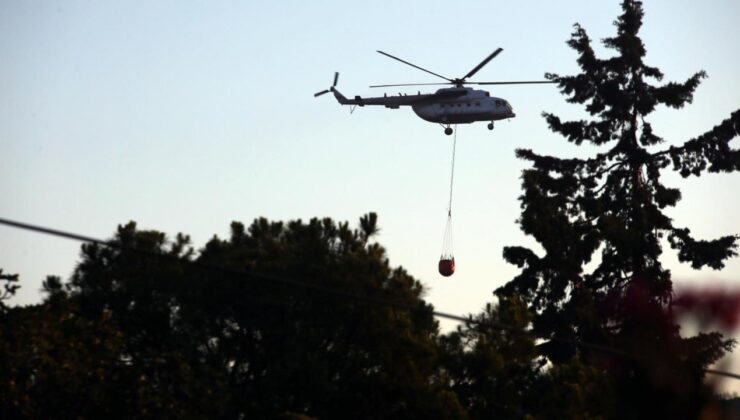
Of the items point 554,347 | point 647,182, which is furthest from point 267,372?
point 647,182

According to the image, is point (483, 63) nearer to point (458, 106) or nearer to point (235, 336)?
point (458, 106)

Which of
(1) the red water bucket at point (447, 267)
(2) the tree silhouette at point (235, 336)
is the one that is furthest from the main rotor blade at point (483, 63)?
(2) the tree silhouette at point (235, 336)

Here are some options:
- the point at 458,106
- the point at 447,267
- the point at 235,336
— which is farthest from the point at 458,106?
the point at 235,336

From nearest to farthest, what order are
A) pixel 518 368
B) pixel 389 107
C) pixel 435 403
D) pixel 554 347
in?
pixel 435 403 < pixel 518 368 < pixel 554 347 < pixel 389 107

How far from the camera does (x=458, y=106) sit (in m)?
59.8

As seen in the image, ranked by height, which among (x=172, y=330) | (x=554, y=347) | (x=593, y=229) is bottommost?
(x=172, y=330)

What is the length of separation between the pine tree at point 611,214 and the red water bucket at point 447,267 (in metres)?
3.24

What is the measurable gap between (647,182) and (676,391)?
21.3 metres

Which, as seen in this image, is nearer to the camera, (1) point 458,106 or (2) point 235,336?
(2) point 235,336

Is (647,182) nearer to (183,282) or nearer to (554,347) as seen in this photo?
(554,347)

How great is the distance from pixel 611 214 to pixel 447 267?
8069 mm

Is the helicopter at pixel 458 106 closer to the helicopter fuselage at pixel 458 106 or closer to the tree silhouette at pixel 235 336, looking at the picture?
the helicopter fuselage at pixel 458 106

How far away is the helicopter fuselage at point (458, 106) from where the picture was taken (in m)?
59.7

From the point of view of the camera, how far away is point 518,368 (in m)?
38.2
